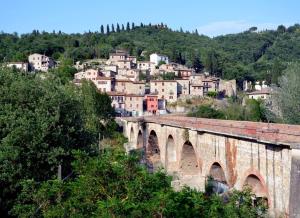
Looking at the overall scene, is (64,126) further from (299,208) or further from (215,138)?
(299,208)

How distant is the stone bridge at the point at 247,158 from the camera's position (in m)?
12.4

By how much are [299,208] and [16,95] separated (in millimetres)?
10328

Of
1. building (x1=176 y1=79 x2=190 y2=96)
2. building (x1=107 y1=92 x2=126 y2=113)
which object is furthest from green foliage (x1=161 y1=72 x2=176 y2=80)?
building (x1=107 y1=92 x2=126 y2=113)

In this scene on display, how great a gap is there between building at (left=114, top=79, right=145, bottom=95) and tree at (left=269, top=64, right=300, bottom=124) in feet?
125

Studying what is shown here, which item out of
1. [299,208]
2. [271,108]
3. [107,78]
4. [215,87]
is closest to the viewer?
[299,208]

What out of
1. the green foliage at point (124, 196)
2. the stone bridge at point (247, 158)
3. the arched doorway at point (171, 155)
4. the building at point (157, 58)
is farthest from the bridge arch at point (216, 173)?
the building at point (157, 58)

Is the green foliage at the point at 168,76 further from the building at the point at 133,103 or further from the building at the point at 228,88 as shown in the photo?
the building at the point at 133,103

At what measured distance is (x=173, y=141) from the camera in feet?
91.9

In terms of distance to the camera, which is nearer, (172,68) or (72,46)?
(172,68)

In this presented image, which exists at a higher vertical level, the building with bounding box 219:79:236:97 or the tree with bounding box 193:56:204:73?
the tree with bounding box 193:56:204:73

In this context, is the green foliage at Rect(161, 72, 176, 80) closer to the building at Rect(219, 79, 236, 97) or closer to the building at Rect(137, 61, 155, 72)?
the building at Rect(137, 61, 155, 72)

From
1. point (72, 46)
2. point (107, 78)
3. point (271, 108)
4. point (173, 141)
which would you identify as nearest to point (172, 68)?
point (107, 78)

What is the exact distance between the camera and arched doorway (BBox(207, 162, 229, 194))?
1895cm

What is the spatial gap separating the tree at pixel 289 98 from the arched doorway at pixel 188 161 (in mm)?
10640
